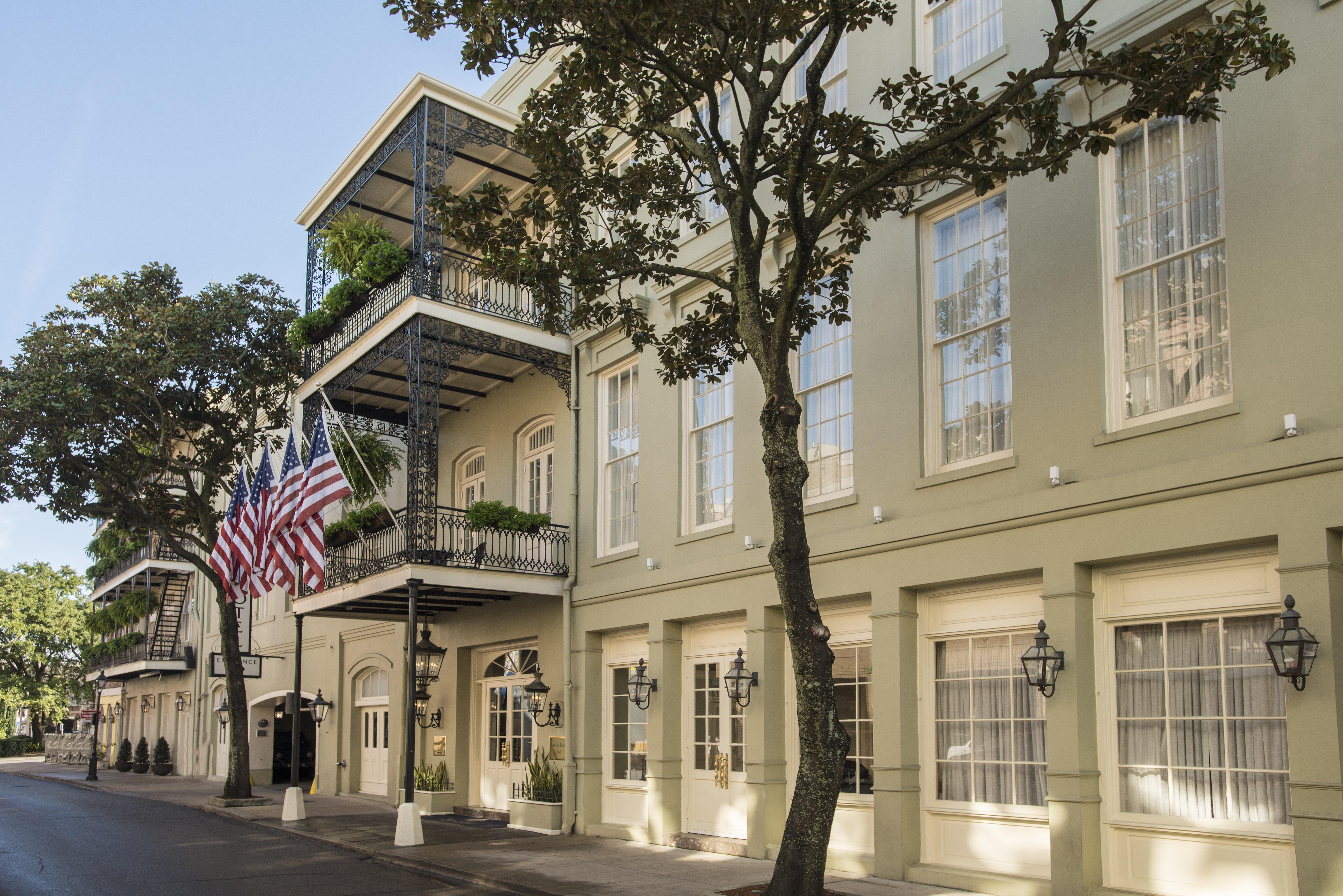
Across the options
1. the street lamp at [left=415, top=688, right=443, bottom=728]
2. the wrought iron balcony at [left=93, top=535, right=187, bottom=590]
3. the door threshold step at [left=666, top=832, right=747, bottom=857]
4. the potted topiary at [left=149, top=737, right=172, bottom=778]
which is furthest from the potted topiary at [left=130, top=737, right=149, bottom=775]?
the door threshold step at [left=666, top=832, right=747, bottom=857]

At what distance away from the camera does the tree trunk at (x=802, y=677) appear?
8273 millimetres

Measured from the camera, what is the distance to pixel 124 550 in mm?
37469

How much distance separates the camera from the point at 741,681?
1341cm

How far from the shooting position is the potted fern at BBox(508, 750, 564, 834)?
1630 centimetres

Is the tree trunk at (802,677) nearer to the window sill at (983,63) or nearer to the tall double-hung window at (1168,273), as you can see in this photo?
the tall double-hung window at (1168,273)

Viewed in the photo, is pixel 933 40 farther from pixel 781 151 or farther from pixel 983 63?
pixel 781 151

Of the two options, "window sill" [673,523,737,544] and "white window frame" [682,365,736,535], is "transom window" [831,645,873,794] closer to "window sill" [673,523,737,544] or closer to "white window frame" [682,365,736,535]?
"window sill" [673,523,737,544]

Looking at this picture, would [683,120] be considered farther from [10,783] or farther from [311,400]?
[10,783]

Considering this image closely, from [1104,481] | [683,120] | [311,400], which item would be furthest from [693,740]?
[311,400]

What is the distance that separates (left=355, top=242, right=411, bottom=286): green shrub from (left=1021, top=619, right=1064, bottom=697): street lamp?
40.9 feet

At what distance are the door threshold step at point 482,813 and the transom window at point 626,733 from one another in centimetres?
316

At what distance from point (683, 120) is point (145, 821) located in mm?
15399

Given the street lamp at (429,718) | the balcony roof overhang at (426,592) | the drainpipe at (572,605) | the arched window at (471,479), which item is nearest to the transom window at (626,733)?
the drainpipe at (572,605)

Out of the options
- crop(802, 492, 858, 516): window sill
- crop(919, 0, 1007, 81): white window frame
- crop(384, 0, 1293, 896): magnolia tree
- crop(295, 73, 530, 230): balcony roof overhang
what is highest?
crop(295, 73, 530, 230): balcony roof overhang
